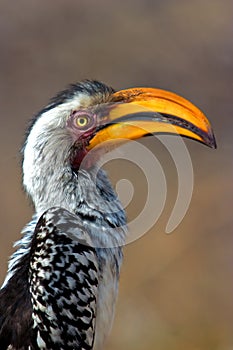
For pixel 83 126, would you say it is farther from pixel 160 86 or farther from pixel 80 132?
pixel 160 86

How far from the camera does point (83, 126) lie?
3.79m

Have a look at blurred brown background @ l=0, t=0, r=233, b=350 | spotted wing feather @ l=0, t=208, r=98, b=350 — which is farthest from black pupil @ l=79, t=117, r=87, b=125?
blurred brown background @ l=0, t=0, r=233, b=350

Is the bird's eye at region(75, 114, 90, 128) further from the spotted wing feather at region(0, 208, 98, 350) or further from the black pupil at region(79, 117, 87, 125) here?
the spotted wing feather at region(0, 208, 98, 350)

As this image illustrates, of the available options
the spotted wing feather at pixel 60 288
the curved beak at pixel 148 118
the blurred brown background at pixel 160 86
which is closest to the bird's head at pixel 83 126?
the curved beak at pixel 148 118

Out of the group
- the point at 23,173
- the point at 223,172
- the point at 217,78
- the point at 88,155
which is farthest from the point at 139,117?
the point at 217,78

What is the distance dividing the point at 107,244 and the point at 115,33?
6208mm

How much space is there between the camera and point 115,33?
31.5ft

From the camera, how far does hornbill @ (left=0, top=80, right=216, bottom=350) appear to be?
136 inches

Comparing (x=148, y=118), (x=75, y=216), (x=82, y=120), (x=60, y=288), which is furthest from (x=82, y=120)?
(x=60, y=288)

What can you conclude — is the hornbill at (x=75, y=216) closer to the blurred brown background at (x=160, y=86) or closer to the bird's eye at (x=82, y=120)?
the bird's eye at (x=82, y=120)

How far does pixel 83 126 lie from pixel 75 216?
38cm

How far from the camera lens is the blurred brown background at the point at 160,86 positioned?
7.30 meters

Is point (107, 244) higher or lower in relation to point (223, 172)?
lower

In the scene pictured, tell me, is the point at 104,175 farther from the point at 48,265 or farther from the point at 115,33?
the point at 115,33
